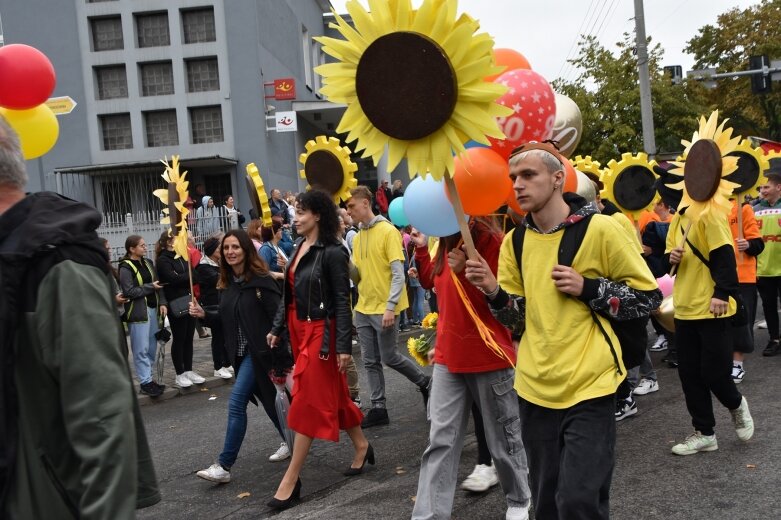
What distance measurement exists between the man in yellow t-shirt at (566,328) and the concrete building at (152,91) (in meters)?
25.3

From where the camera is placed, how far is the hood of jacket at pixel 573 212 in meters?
3.16

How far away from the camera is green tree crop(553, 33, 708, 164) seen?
27.1 metres

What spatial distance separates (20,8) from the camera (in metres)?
28.3

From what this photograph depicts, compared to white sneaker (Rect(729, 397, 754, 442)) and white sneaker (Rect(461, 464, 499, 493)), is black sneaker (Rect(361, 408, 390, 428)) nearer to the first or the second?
white sneaker (Rect(461, 464, 499, 493))

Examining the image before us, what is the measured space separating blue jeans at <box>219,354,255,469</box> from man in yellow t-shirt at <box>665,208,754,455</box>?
3068 mm

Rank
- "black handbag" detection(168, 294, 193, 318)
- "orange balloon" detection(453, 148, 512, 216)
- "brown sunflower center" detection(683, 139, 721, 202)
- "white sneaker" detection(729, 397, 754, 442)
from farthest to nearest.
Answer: "black handbag" detection(168, 294, 193, 318) → "white sneaker" detection(729, 397, 754, 442) → "brown sunflower center" detection(683, 139, 721, 202) → "orange balloon" detection(453, 148, 512, 216)

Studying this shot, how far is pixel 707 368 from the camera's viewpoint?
488cm

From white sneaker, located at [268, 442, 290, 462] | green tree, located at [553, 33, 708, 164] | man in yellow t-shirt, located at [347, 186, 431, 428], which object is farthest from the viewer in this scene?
green tree, located at [553, 33, 708, 164]

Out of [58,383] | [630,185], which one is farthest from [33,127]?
[630,185]

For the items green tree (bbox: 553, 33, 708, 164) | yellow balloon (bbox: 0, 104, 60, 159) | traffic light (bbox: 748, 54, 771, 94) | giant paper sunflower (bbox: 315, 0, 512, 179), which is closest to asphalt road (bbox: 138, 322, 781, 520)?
giant paper sunflower (bbox: 315, 0, 512, 179)

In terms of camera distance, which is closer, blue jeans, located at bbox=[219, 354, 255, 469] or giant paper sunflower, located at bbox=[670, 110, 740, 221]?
giant paper sunflower, located at bbox=[670, 110, 740, 221]

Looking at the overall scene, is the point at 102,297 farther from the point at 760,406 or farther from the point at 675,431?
the point at 760,406

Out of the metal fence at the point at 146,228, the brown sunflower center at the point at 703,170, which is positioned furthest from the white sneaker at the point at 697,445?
the metal fence at the point at 146,228

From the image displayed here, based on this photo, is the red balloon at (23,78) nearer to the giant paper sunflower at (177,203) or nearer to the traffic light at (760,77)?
the giant paper sunflower at (177,203)
